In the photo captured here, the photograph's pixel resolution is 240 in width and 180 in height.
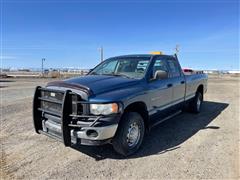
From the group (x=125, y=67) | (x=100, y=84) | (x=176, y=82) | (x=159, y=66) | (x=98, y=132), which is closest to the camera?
(x=98, y=132)

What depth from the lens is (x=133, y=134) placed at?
4.09 metres

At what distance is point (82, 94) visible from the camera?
356 centimetres

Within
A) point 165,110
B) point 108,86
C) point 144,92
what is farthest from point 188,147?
point 108,86

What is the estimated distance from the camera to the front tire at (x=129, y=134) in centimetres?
372

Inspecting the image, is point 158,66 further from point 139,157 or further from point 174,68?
point 139,157

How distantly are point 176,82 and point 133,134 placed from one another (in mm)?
2271

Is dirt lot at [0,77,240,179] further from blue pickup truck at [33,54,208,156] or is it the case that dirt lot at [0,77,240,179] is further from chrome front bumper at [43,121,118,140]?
chrome front bumper at [43,121,118,140]

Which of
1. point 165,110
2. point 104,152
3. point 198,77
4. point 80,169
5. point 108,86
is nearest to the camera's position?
point 80,169

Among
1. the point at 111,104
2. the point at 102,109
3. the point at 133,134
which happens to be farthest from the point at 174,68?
the point at 102,109

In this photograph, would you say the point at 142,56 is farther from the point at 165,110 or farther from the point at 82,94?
the point at 82,94

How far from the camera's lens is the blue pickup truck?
3.48 meters

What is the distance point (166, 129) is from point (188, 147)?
127cm

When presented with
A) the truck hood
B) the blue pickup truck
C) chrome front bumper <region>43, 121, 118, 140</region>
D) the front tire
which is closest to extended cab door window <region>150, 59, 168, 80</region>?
the blue pickup truck

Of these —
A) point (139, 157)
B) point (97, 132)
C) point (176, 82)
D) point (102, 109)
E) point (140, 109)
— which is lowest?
point (139, 157)
